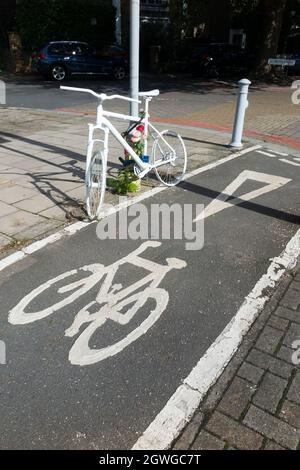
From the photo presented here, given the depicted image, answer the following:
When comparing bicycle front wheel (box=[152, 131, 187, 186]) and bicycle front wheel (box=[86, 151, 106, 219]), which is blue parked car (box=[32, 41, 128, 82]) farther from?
bicycle front wheel (box=[86, 151, 106, 219])

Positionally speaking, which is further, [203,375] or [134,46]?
[134,46]

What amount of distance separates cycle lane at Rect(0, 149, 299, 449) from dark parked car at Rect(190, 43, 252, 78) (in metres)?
19.0

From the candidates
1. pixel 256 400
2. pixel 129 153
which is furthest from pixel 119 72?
pixel 256 400

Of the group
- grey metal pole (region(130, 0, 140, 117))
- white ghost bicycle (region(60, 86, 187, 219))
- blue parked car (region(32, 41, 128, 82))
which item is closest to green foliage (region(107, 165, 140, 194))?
white ghost bicycle (region(60, 86, 187, 219))

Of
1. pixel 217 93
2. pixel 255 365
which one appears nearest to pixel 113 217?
pixel 255 365

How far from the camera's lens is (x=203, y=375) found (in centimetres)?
257

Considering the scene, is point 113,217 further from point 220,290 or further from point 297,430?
point 297,430

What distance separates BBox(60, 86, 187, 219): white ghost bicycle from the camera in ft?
14.2

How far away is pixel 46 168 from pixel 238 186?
3021mm

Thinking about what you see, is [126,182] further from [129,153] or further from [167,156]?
[167,156]

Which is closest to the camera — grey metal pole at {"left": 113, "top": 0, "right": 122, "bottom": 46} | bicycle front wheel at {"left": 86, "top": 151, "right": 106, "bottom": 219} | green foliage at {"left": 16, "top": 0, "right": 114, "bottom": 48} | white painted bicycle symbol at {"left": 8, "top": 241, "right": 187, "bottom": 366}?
white painted bicycle symbol at {"left": 8, "top": 241, "right": 187, "bottom": 366}

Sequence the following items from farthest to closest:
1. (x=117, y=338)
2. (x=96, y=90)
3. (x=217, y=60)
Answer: (x=217, y=60), (x=96, y=90), (x=117, y=338)

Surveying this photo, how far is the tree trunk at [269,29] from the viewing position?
18.9 meters
